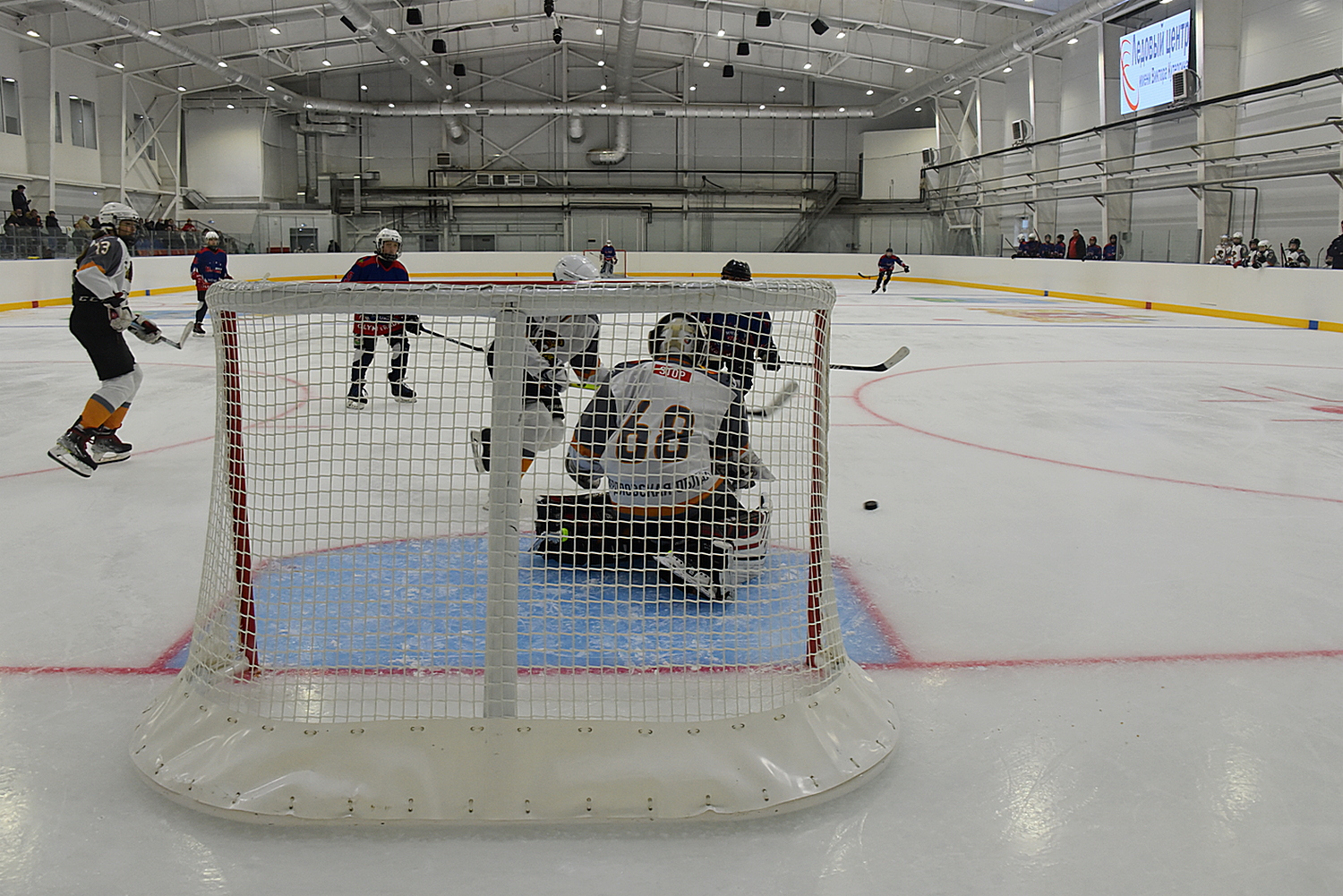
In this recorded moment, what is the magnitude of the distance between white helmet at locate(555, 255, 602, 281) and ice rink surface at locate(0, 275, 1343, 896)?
137 cm

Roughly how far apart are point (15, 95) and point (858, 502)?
24192 millimetres

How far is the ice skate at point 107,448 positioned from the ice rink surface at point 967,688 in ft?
0.22

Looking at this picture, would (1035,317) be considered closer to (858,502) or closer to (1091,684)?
(858,502)

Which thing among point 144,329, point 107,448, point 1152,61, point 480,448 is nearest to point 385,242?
point 144,329

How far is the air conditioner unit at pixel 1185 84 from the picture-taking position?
17438 mm

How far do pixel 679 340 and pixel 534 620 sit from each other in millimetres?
869

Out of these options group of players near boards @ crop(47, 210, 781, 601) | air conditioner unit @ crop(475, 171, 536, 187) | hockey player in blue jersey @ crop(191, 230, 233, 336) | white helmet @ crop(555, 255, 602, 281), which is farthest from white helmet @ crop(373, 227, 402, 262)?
air conditioner unit @ crop(475, 171, 536, 187)

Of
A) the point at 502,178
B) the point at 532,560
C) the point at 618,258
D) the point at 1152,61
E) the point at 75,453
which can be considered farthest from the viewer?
the point at 502,178

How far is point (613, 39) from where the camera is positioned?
95.3 feet

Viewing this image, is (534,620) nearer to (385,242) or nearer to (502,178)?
(385,242)

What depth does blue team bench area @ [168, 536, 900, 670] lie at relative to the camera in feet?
8.68

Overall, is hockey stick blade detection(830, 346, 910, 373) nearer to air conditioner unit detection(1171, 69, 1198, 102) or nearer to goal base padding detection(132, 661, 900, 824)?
goal base padding detection(132, 661, 900, 824)

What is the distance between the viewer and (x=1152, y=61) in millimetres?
18812

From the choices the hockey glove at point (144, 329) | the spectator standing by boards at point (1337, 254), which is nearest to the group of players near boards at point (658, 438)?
the hockey glove at point (144, 329)
